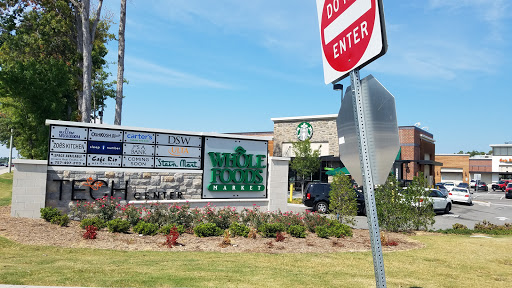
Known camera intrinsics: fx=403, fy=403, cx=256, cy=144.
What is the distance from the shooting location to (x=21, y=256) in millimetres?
8242

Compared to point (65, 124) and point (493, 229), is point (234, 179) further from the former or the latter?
point (493, 229)

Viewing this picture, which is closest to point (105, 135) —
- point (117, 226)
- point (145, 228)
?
point (117, 226)

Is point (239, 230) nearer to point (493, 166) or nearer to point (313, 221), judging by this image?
point (313, 221)

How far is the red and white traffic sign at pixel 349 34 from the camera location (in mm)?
2861

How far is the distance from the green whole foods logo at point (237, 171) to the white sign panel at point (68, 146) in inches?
171

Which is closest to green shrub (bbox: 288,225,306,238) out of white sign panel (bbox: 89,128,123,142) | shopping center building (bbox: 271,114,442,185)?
Result: white sign panel (bbox: 89,128,123,142)

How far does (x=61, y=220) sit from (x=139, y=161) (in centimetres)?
332

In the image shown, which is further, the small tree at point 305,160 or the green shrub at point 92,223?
the small tree at point 305,160

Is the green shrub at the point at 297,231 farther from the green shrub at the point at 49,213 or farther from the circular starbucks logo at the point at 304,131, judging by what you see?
the circular starbucks logo at the point at 304,131

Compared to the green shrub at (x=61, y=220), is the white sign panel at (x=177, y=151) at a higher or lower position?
higher

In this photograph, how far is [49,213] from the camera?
1168 centimetres

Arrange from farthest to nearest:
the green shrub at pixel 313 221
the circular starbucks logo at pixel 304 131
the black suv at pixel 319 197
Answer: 1. the circular starbucks logo at pixel 304 131
2. the black suv at pixel 319 197
3. the green shrub at pixel 313 221

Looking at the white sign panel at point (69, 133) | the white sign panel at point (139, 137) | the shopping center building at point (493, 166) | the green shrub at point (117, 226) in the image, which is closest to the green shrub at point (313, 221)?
the green shrub at point (117, 226)

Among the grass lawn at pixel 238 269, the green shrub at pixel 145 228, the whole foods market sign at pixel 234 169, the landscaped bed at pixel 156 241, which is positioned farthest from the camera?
the whole foods market sign at pixel 234 169
